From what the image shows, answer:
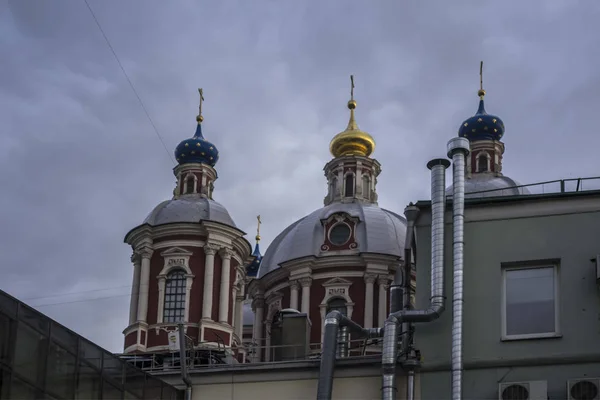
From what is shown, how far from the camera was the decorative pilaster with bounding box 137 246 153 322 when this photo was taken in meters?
45.3

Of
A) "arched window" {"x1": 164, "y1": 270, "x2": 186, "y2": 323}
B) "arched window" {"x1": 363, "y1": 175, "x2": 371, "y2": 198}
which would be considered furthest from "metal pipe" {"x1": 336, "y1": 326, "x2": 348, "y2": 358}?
"arched window" {"x1": 363, "y1": 175, "x2": 371, "y2": 198}

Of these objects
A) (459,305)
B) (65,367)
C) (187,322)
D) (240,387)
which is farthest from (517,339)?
(187,322)

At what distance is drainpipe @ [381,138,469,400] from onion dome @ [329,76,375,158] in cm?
2915

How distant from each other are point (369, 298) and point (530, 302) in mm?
23755

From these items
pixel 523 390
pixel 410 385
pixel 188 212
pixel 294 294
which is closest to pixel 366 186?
pixel 294 294

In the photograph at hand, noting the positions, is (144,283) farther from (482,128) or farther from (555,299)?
(555,299)

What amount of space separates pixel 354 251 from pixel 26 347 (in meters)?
29.1

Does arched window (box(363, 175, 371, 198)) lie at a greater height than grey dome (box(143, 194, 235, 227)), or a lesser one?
greater

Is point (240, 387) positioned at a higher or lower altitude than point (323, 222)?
lower

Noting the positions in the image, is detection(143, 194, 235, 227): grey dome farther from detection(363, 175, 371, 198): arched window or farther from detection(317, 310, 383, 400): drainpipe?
detection(317, 310, 383, 400): drainpipe

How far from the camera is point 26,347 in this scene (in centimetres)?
1852

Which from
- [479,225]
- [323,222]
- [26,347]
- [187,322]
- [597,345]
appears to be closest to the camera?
[26,347]

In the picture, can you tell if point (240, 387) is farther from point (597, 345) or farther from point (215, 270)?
point (215, 270)

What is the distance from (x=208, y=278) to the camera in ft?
150
